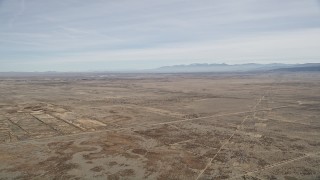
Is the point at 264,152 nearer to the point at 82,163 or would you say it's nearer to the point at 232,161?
the point at 232,161

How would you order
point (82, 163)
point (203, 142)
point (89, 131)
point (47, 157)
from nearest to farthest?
point (82, 163)
point (47, 157)
point (203, 142)
point (89, 131)

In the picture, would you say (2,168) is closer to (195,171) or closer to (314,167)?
(195,171)

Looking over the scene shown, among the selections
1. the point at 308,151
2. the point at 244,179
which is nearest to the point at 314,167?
the point at 308,151

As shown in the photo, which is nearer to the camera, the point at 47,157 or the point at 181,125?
the point at 47,157

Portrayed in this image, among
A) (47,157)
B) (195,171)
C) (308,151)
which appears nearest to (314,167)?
(308,151)

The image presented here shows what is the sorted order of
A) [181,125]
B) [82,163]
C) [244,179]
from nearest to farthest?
[244,179], [82,163], [181,125]

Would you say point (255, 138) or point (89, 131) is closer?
point (255, 138)

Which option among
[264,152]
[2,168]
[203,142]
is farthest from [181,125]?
[2,168]

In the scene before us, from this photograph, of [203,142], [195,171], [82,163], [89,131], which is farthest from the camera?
[89,131]

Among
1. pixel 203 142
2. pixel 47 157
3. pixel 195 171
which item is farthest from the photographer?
pixel 203 142
